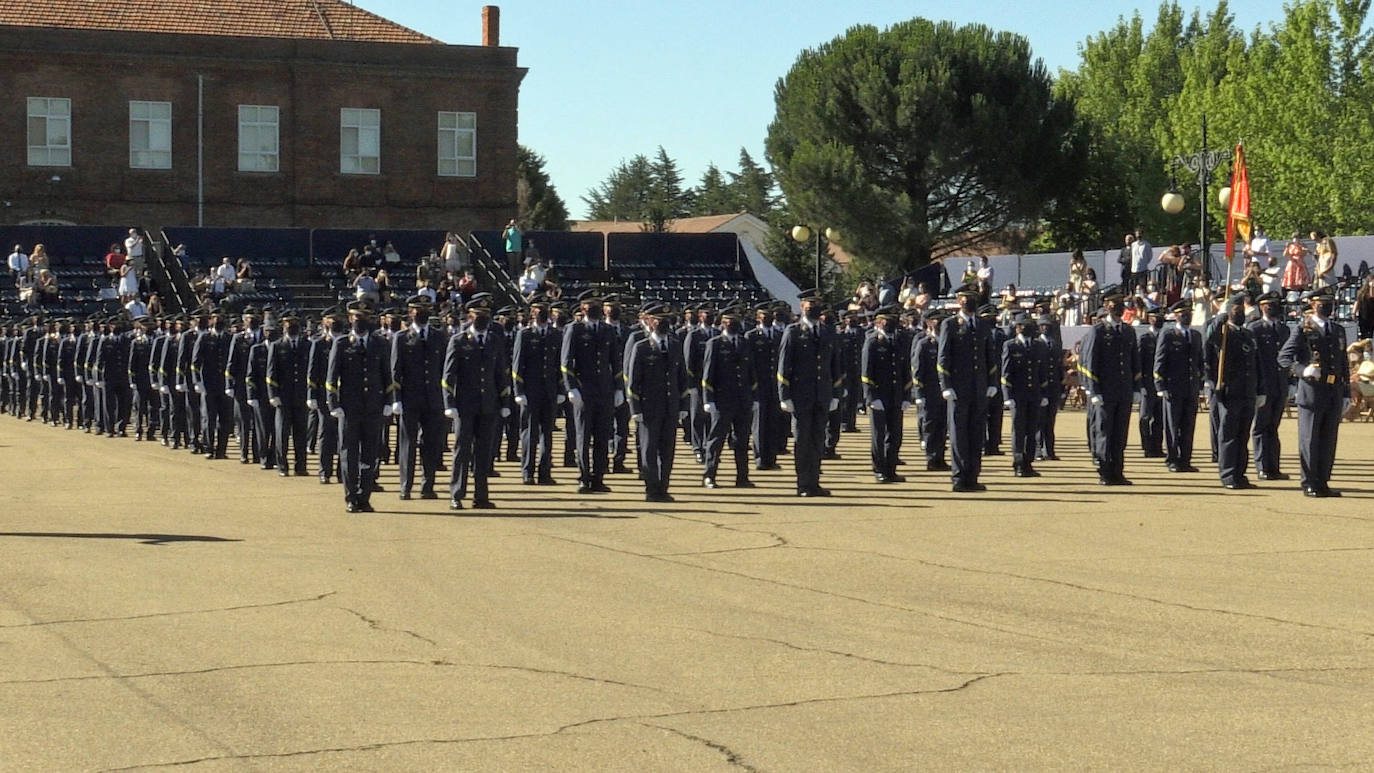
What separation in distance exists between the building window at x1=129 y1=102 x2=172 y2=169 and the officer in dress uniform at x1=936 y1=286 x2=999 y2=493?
1559 inches

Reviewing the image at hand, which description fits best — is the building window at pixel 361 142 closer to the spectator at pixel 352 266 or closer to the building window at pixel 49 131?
the building window at pixel 49 131

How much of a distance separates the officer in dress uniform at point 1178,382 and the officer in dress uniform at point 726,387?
472cm

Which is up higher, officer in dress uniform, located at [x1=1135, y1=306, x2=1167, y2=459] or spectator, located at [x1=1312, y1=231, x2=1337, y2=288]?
spectator, located at [x1=1312, y1=231, x2=1337, y2=288]

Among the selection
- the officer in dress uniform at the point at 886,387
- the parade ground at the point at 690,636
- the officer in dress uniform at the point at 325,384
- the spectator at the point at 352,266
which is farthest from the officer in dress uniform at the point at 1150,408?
the spectator at the point at 352,266

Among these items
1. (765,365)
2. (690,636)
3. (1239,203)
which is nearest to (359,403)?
(765,365)

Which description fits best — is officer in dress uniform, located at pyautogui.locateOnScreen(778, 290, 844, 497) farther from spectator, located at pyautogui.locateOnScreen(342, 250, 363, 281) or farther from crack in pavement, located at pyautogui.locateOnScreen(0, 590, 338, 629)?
spectator, located at pyautogui.locateOnScreen(342, 250, 363, 281)

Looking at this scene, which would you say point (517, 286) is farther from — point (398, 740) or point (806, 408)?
point (398, 740)

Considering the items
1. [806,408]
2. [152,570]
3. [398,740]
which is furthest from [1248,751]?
[806,408]

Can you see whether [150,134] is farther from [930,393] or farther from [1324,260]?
[930,393]

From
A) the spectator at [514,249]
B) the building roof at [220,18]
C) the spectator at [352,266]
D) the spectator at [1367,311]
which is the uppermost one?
the building roof at [220,18]

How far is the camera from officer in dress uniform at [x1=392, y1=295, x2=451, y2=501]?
676 inches

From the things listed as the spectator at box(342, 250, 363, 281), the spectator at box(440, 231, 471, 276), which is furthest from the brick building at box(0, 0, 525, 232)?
the spectator at box(342, 250, 363, 281)

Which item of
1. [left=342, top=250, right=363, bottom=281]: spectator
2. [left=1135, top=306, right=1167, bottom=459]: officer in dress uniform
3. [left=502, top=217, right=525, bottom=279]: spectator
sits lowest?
[left=1135, top=306, right=1167, bottom=459]: officer in dress uniform

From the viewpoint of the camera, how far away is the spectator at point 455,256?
4831 centimetres
